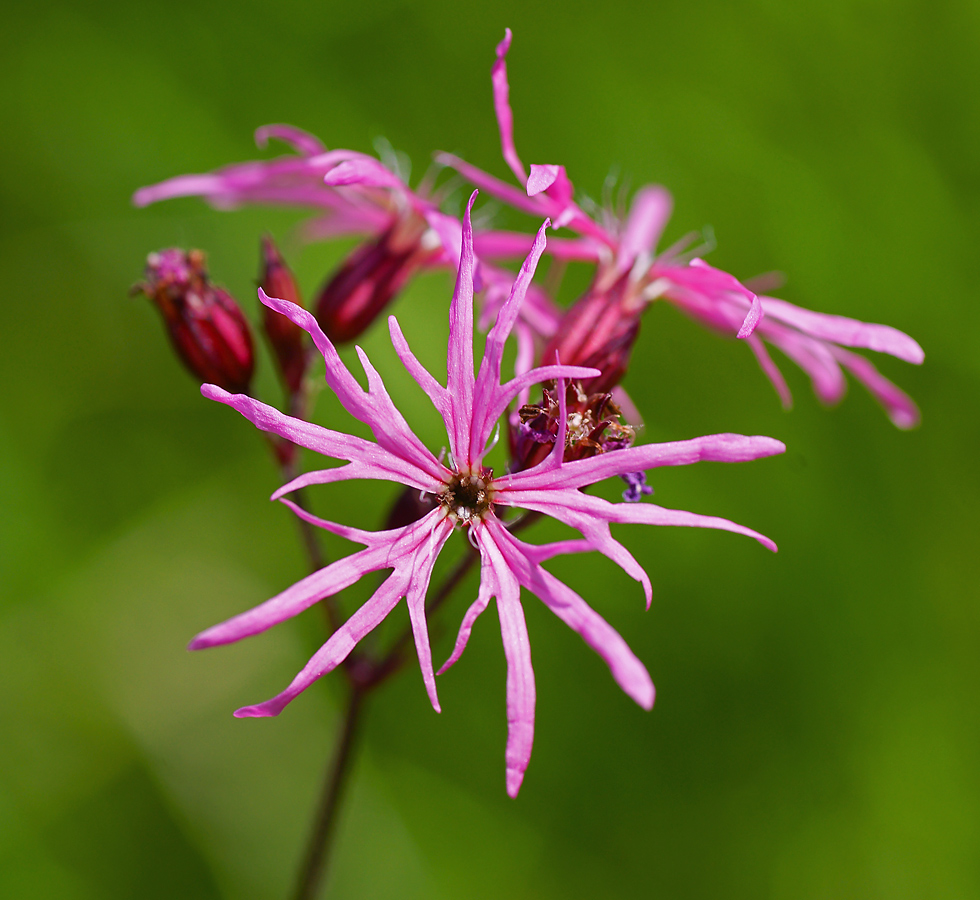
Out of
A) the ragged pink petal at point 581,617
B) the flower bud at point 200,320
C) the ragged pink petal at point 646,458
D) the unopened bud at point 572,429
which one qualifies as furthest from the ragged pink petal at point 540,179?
the flower bud at point 200,320

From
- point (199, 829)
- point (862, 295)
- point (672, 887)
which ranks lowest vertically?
point (199, 829)

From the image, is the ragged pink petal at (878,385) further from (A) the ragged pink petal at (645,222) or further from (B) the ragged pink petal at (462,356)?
(B) the ragged pink petal at (462,356)

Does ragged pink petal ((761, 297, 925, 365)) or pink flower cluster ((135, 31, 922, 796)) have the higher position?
ragged pink petal ((761, 297, 925, 365))

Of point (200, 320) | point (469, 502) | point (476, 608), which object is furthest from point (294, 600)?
point (200, 320)

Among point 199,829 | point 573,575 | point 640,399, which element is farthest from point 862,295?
point 199,829

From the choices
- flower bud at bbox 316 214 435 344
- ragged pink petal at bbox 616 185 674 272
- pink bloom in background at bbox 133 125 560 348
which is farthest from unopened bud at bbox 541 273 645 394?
flower bud at bbox 316 214 435 344

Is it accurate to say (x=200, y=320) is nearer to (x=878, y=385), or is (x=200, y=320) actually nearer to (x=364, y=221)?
(x=364, y=221)

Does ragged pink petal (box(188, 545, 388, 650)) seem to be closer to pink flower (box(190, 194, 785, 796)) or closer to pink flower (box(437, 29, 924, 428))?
pink flower (box(190, 194, 785, 796))

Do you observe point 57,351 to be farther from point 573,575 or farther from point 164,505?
point 573,575
